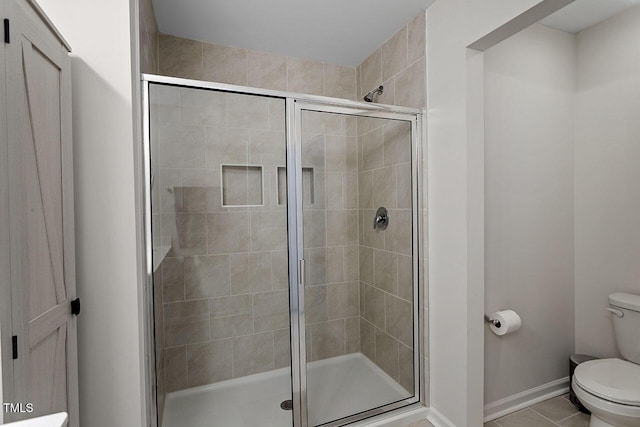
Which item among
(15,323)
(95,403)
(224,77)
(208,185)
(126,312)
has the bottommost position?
(95,403)

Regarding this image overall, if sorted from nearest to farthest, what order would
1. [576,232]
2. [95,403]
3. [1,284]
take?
[1,284] → [95,403] → [576,232]

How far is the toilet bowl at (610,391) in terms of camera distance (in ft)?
4.59

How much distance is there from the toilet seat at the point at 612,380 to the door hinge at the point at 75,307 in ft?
7.59

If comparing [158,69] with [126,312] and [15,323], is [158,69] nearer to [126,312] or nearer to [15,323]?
[126,312]

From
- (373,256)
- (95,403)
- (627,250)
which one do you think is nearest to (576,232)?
(627,250)

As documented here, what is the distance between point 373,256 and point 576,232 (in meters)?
1.50

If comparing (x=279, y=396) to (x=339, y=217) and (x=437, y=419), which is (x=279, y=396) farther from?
(x=339, y=217)

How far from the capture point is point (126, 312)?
112 centimetres

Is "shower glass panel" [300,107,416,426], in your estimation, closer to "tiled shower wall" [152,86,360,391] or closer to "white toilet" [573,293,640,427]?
"tiled shower wall" [152,86,360,391]

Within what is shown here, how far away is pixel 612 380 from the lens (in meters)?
1.54

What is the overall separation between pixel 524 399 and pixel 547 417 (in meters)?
0.13

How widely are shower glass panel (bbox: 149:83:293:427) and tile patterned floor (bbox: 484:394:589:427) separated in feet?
4.46

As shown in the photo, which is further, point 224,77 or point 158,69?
point 224,77

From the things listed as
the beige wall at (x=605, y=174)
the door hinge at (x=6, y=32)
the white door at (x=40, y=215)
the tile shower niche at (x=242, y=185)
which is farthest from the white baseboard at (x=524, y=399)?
the door hinge at (x=6, y=32)
